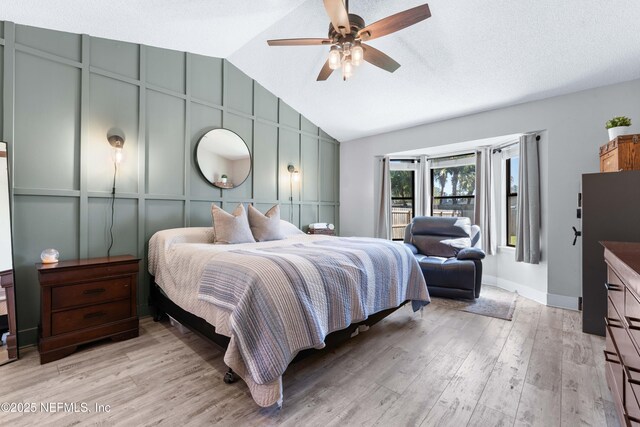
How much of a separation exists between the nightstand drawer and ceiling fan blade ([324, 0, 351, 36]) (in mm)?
2817

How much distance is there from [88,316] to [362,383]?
2310mm

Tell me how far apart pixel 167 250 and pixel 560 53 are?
14.5 ft

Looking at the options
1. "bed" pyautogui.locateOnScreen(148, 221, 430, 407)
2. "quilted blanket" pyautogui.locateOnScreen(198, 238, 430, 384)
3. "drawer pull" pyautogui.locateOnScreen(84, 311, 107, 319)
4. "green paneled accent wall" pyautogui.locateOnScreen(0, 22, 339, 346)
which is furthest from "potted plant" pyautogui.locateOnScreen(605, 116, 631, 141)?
"drawer pull" pyautogui.locateOnScreen(84, 311, 107, 319)

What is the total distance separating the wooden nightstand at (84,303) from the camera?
219 cm

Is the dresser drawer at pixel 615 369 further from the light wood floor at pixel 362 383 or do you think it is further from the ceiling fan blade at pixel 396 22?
the ceiling fan blade at pixel 396 22

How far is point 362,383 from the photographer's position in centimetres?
190

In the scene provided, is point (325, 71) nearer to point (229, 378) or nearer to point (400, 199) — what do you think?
point (229, 378)

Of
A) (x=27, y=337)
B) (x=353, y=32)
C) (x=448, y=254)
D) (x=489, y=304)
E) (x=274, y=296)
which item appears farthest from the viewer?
(x=448, y=254)

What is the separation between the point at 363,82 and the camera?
3865 mm

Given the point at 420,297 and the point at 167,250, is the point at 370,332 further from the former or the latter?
the point at 167,250

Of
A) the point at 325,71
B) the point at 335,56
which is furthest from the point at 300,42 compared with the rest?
the point at 325,71

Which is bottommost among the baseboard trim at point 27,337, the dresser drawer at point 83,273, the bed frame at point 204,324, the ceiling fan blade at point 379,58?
the baseboard trim at point 27,337

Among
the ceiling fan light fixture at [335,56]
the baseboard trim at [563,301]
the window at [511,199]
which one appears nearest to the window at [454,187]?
the window at [511,199]

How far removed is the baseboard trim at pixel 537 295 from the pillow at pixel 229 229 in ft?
12.3
